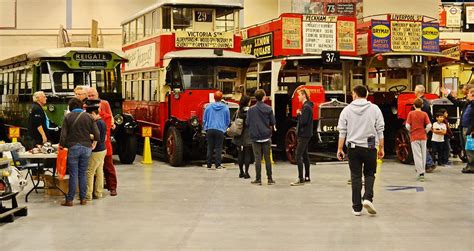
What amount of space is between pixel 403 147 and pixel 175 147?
5.23m

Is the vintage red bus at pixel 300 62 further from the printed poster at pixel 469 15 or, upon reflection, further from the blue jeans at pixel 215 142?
the printed poster at pixel 469 15

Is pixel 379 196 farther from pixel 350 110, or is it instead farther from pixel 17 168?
pixel 17 168

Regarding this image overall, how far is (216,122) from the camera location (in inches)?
553

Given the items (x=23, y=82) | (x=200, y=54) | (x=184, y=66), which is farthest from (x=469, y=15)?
(x=23, y=82)

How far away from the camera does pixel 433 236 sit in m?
7.68

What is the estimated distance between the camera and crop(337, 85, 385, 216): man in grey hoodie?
8727mm

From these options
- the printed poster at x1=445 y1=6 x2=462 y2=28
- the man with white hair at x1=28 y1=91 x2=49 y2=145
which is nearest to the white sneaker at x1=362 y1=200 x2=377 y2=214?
the man with white hair at x1=28 y1=91 x2=49 y2=145

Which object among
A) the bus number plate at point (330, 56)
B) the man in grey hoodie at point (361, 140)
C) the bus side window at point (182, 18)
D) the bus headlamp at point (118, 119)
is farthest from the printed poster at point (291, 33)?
the man in grey hoodie at point (361, 140)

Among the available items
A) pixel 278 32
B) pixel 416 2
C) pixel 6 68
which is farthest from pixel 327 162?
pixel 416 2

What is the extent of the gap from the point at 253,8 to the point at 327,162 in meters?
10.2

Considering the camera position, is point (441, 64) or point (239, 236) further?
point (441, 64)

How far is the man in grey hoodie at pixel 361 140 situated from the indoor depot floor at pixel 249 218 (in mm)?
341

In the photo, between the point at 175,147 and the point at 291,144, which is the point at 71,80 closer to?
the point at 175,147

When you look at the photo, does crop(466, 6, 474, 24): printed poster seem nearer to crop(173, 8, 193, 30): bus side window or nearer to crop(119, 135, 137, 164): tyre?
crop(173, 8, 193, 30): bus side window
